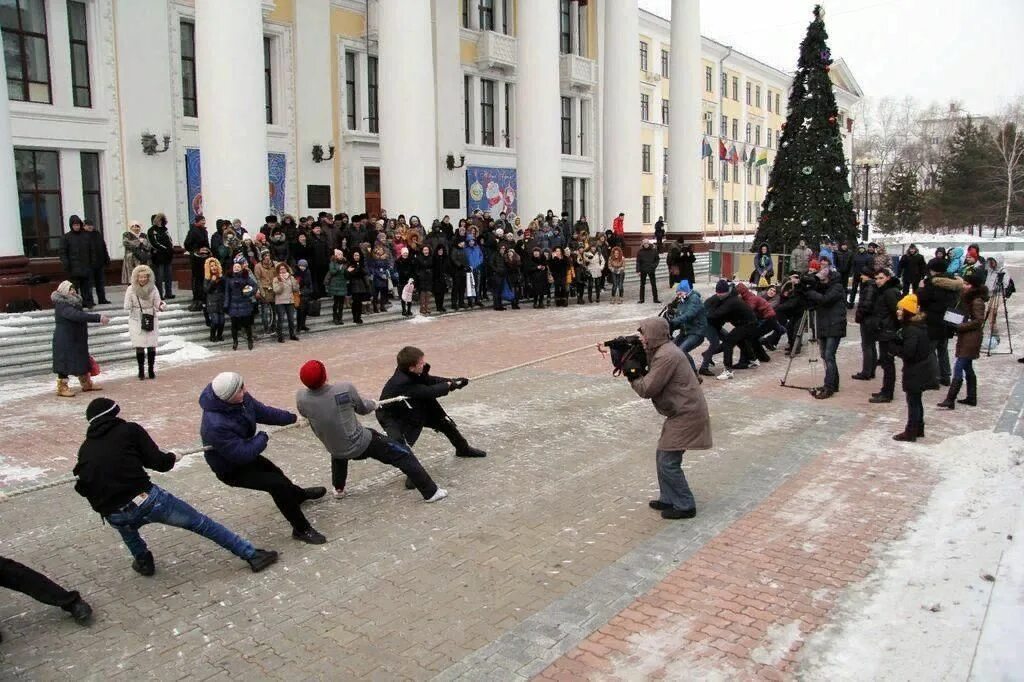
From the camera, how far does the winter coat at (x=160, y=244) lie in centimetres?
1641

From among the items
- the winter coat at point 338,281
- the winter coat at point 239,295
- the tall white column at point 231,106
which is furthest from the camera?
the tall white column at point 231,106

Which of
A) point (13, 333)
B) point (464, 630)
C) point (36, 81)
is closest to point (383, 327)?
point (13, 333)

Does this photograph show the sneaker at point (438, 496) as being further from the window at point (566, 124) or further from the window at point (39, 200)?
the window at point (566, 124)

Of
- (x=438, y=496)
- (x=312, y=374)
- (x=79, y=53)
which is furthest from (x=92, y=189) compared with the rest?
(x=438, y=496)

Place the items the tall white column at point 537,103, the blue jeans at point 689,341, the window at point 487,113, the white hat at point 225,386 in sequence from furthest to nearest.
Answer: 1. the window at point 487,113
2. the tall white column at point 537,103
3. the blue jeans at point 689,341
4. the white hat at point 225,386

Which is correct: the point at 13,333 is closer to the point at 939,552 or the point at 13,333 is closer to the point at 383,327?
the point at 383,327

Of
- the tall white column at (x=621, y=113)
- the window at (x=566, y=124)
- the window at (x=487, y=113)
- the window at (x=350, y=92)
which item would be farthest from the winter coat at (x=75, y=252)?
the window at (x=566, y=124)

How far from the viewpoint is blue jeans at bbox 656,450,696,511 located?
6828 millimetres

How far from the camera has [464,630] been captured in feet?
16.6

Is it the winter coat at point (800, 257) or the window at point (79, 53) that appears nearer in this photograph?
the window at point (79, 53)

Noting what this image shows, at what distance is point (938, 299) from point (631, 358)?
6146 millimetres

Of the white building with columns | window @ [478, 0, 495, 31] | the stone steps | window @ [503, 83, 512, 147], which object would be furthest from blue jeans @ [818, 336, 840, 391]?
window @ [478, 0, 495, 31]

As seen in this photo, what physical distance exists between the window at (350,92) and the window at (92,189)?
784cm

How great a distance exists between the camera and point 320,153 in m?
24.6
